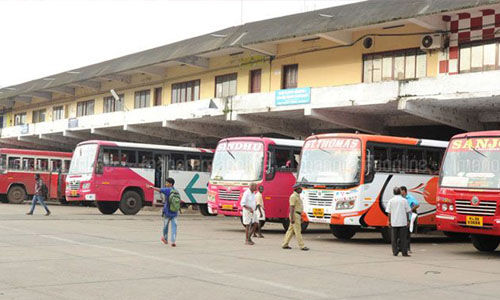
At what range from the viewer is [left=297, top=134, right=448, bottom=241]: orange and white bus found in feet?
58.9

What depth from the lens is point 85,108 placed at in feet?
156

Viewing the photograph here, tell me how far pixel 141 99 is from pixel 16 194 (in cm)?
1008

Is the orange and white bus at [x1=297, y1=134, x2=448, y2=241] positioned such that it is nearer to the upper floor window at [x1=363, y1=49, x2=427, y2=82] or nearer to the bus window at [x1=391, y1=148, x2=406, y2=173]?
the bus window at [x1=391, y1=148, x2=406, y2=173]

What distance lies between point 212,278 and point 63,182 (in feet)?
91.6

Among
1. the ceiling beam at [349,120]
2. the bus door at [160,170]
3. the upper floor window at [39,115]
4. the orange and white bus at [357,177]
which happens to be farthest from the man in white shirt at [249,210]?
the upper floor window at [39,115]

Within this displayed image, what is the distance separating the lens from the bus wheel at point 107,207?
91.8ft

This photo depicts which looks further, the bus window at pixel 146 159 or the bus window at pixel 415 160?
the bus window at pixel 146 159

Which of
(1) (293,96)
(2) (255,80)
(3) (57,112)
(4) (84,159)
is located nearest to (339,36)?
(1) (293,96)

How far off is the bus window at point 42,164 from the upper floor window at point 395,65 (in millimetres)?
17945

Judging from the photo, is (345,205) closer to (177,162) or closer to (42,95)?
(177,162)

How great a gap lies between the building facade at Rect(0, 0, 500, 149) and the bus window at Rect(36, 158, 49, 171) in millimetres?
4699

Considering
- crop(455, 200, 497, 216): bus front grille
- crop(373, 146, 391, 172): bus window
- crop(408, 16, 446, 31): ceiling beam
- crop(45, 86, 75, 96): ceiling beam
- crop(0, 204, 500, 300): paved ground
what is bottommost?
crop(0, 204, 500, 300): paved ground

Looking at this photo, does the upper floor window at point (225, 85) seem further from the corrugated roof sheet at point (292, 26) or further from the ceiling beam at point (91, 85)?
the ceiling beam at point (91, 85)

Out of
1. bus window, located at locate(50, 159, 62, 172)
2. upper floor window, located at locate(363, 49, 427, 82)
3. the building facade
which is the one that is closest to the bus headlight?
the building facade
